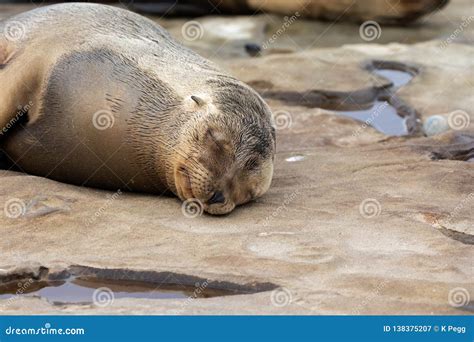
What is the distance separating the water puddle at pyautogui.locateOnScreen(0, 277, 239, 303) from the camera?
5211 mm

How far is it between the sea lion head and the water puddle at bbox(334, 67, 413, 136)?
233 cm

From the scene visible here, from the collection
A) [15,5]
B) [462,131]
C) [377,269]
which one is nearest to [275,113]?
[462,131]

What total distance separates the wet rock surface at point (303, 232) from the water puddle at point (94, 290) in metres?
0.05

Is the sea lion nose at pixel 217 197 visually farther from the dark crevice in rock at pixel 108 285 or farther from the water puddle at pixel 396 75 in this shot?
the water puddle at pixel 396 75

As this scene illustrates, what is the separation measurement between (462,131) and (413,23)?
4.03 metres

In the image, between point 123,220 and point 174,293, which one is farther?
point 123,220

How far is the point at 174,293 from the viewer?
207 inches

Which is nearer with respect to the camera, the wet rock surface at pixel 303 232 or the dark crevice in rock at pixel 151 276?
the wet rock surface at pixel 303 232

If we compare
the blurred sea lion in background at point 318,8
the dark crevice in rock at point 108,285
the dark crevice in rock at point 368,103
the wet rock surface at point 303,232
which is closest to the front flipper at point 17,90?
the wet rock surface at point 303,232

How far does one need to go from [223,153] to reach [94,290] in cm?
126

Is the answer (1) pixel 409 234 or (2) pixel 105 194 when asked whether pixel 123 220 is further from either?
(1) pixel 409 234

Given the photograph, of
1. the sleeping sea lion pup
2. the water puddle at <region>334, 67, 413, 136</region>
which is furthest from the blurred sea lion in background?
the sleeping sea lion pup

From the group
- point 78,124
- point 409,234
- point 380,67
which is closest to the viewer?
point 409,234

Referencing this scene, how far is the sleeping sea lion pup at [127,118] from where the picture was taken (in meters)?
6.20
